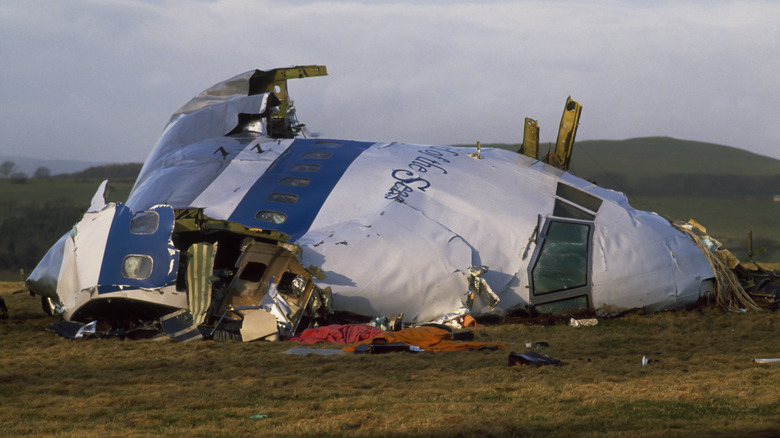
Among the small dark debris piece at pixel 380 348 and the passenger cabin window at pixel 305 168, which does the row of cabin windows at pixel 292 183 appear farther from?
the small dark debris piece at pixel 380 348

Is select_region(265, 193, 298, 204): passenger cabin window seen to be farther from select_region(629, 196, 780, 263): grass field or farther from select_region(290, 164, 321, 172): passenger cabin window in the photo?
select_region(629, 196, 780, 263): grass field

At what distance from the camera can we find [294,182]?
1720cm

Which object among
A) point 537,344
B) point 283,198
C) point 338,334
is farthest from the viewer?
point 283,198

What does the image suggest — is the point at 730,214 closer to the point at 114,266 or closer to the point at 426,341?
the point at 426,341

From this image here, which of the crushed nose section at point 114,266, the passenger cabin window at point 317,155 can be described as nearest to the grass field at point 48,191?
the passenger cabin window at point 317,155

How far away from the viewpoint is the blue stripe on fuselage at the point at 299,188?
52.9 ft

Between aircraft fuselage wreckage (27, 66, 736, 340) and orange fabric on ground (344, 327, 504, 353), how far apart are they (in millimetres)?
1365

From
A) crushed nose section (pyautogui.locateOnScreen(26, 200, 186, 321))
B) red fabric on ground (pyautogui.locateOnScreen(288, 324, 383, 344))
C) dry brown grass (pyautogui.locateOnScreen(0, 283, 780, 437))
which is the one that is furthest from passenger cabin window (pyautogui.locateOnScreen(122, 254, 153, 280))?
red fabric on ground (pyautogui.locateOnScreen(288, 324, 383, 344))

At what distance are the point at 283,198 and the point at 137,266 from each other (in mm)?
3248

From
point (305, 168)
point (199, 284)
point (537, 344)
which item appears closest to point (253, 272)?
point (199, 284)

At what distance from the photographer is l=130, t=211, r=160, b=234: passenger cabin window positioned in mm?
15125

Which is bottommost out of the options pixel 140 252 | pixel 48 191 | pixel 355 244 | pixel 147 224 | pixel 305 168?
pixel 48 191

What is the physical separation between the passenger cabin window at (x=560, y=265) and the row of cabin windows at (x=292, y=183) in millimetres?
4916

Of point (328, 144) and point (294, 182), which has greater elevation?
point (328, 144)
